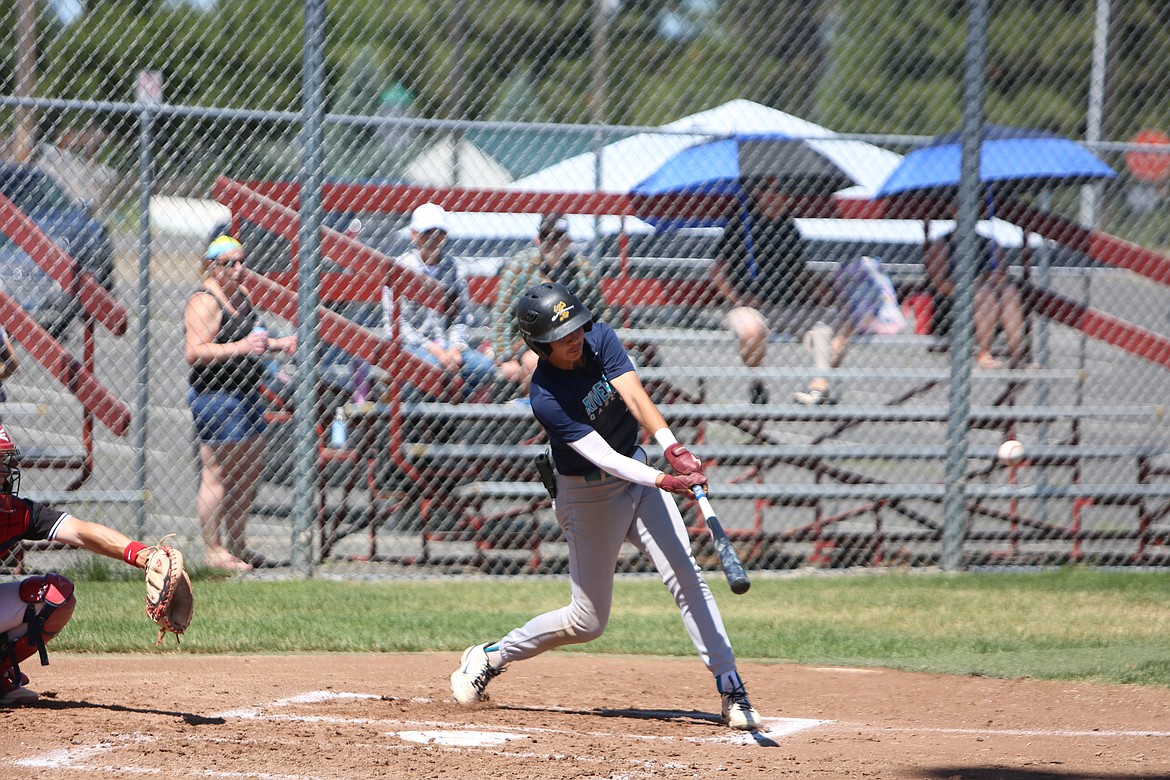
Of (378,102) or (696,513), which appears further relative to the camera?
(378,102)

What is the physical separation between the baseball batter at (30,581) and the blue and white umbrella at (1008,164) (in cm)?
663

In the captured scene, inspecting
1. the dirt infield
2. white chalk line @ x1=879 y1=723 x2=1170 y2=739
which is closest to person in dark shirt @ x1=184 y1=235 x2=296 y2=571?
the dirt infield

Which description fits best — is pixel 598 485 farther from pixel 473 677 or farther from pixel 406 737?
pixel 406 737

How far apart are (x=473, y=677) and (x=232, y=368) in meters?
3.34

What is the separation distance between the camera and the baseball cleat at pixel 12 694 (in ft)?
15.7

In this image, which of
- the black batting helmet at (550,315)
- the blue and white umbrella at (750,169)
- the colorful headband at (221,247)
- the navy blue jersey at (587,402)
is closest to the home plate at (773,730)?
the navy blue jersey at (587,402)

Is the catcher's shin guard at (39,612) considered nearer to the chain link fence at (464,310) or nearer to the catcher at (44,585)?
the catcher at (44,585)

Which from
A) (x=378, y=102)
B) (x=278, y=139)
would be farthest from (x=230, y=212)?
(x=378, y=102)

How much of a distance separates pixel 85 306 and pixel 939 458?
581cm

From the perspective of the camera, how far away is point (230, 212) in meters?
7.96

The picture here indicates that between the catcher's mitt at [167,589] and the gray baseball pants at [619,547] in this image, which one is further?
the gray baseball pants at [619,547]

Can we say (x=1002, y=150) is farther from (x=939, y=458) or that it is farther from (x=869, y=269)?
(x=939, y=458)

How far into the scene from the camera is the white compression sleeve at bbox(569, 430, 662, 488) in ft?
14.8

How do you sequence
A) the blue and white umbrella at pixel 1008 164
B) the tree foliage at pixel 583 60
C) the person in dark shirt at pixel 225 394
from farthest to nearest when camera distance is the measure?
the blue and white umbrella at pixel 1008 164 → the tree foliage at pixel 583 60 → the person in dark shirt at pixel 225 394
